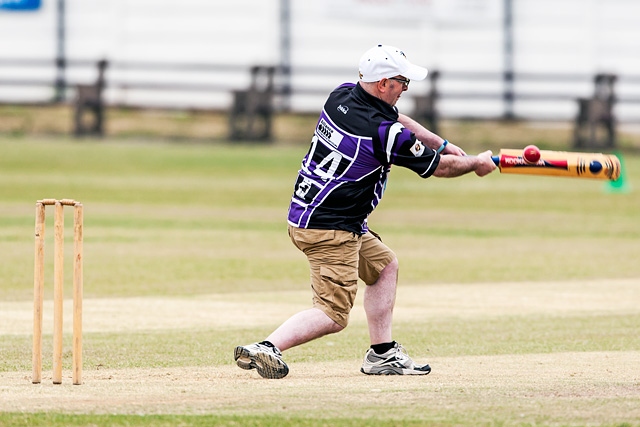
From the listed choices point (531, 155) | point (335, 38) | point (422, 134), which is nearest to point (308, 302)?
point (422, 134)

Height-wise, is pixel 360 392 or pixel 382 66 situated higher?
pixel 382 66

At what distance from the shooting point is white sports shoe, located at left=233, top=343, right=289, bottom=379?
8.12 metres

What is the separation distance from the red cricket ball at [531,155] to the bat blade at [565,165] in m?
0.02

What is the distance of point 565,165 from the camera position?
8469 mm

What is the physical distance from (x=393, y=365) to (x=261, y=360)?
0.92 m

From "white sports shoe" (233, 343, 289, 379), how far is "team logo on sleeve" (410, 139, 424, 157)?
1.37 metres

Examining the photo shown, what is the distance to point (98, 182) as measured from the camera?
2692 cm

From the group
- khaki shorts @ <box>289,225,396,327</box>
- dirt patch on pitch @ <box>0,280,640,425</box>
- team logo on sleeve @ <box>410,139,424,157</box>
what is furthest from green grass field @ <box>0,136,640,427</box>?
team logo on sleeve @ <box>410,139,424,157</box>

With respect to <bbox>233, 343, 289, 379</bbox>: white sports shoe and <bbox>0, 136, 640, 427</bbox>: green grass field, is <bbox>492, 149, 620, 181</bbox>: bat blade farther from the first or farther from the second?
<bbox>233, 343, 289, 379</bbox>: white sports shoe

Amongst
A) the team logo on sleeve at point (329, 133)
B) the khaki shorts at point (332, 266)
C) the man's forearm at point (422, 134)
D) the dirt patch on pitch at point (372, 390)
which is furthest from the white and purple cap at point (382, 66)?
the dirt patch on pitch at point (372, 390)

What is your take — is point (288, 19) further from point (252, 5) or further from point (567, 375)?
point (567, 375)

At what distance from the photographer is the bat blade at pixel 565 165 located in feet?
27.6

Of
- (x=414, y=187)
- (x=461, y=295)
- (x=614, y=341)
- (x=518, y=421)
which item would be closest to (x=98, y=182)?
(x=414, y=187)

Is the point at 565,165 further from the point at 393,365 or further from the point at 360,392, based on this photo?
the point at 360,392
